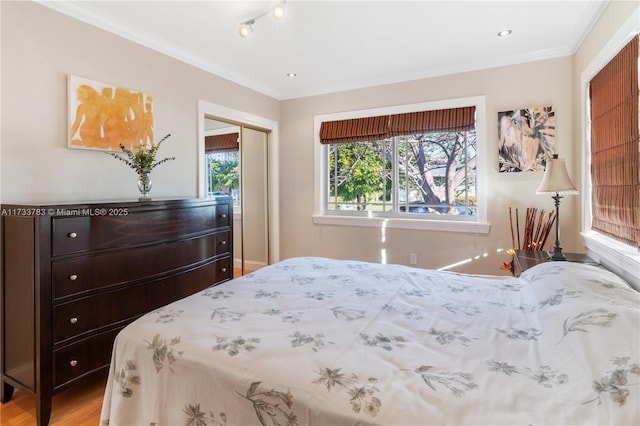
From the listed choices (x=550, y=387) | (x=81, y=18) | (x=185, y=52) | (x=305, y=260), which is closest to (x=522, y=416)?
(x=550, y=387)

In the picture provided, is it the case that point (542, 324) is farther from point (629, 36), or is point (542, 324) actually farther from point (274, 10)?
point (274, 10)

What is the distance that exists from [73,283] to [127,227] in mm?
432

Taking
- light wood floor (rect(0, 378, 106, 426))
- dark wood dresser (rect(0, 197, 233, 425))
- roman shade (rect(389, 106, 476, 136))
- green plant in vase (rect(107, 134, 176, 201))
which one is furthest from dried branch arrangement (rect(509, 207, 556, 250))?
light wood floor (rect(0, 378, 106, 426))

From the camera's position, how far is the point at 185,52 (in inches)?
122

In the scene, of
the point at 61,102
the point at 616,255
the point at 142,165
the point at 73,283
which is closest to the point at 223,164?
the point at 142,165

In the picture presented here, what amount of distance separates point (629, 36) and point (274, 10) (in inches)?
80.7

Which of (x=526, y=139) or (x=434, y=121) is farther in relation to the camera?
(x=434, y=121)

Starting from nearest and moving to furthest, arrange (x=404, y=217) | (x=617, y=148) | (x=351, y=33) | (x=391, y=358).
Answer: (x=391, y=358), (x=617, y=148), (x=351, y=33), (x=404, y=217)

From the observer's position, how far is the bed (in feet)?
2.67

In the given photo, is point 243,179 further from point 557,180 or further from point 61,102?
point 557,180

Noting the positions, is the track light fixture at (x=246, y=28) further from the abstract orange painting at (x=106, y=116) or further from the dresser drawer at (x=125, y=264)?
the dresser drawer at (x=125, y=264)

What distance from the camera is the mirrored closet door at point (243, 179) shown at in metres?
3.60

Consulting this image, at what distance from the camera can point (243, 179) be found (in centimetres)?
406

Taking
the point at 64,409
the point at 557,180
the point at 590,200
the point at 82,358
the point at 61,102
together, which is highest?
the point at 61,102
